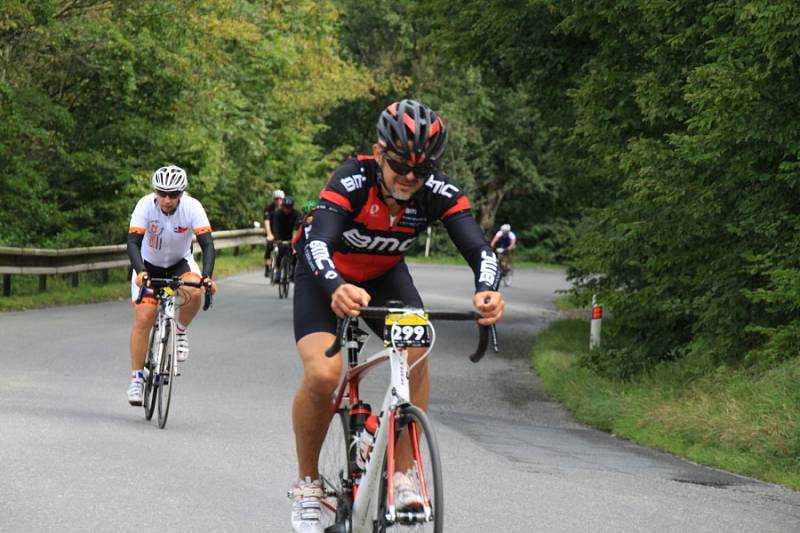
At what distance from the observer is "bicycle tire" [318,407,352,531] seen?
19.5 ft

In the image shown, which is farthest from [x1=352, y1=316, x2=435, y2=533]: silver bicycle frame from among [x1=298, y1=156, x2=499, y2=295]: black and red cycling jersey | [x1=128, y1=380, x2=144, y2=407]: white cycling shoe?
[x1=128, y1=380, x2=144, y2=407]: white cycling shoe

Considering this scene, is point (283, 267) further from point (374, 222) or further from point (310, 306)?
point (374, 222)

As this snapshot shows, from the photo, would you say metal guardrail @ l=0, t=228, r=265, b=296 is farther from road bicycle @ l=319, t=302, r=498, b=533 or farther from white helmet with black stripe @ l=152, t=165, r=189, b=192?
road bicycle @ l=319, t=302, r=498, b=533

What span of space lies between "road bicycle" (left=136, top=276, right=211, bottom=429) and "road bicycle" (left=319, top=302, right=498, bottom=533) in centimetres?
440

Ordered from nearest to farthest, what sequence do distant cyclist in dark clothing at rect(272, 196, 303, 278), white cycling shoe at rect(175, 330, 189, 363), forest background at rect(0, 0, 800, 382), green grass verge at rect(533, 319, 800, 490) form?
green grass verge at rect(533, 319, 800, 490) → white cycling shoe at rect(175, 330, 189, 363) → forest background at rect(0, 0, 800, 382) → distant cyclist in dark clothing at rect(272, 196, 303, 278)

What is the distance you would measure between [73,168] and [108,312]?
591 cm

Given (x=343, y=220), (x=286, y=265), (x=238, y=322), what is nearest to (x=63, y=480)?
(x=343, y=220)

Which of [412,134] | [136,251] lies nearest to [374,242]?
[412,134]

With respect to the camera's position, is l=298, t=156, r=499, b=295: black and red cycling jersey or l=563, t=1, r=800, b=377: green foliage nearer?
l=298, t=156, r=499, b=295: black and red cycling jersey

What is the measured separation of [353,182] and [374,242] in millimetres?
345

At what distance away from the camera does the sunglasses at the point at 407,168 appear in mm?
5543

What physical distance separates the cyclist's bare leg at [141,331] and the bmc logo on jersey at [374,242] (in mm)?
5094

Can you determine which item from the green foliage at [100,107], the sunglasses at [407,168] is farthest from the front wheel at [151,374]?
the green foliage at [100,107]

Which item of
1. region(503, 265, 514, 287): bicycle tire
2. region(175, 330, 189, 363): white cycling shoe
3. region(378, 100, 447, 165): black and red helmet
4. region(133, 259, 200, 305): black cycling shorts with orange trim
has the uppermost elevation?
region(378, 100, 447, 165): black and red helmet
